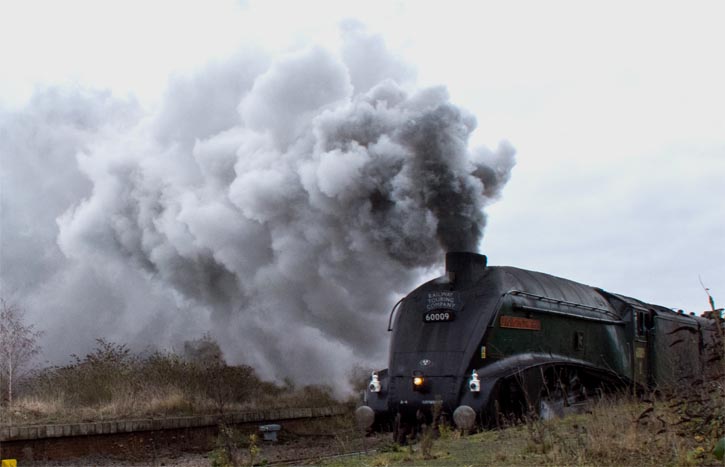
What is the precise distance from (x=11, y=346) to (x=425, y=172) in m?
7.54

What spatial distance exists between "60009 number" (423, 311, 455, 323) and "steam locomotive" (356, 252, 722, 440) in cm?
1

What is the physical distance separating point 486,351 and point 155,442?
17.2 feet

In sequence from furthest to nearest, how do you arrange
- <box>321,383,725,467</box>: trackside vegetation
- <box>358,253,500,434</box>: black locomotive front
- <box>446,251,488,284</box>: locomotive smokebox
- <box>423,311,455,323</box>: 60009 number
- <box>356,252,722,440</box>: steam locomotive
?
<box>446,251,488,284</box>: locomotive smokebox → <box>423,311,455,323</box>: 60009 number → <box>358,253,500,434</box>: black locomotive front → <box>356,252,722,440</box>: steam locomotive → <box>321,383,725,467</box>: trackside vegetation

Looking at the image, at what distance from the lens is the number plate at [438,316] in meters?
11.4

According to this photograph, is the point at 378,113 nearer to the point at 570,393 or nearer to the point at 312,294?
the point at 312,294

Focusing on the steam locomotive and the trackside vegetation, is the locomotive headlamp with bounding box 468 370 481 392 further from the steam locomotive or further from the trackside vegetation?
the trackside vegetation

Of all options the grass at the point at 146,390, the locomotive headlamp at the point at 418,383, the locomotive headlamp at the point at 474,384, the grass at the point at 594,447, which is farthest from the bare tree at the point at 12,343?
the locomotive headlamp at the point at 474,384

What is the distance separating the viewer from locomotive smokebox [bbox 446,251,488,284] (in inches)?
464

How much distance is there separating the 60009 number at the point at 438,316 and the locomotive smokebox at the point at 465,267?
561mm

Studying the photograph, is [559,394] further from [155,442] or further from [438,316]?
[155,442]

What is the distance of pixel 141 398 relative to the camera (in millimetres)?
13875

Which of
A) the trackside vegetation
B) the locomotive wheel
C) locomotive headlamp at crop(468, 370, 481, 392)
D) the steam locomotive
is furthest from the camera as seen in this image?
the locomotive wheel

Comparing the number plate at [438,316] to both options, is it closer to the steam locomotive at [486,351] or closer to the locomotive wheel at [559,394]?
the steam locomotive at [486,351]

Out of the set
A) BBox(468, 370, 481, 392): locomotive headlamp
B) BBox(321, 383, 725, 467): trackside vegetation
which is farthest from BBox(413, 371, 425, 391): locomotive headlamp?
BBox(321, 383, 725, 467): trackside vegetation
